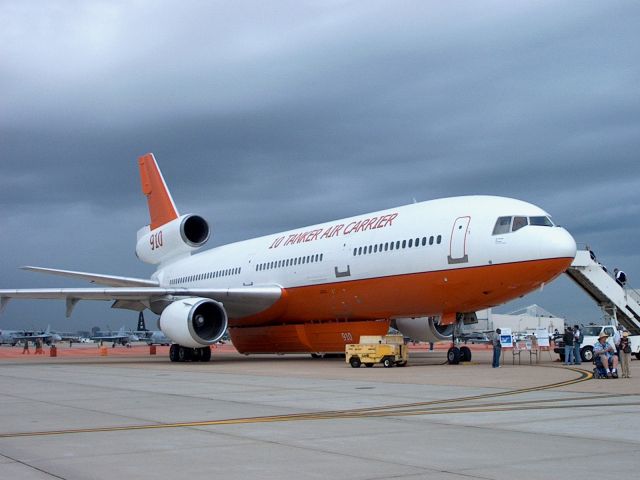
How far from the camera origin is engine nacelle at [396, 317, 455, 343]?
1113 inches

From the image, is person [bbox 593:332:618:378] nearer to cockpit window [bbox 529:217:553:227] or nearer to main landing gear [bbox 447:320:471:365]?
cockpit window [bbox 529:217:553:227]

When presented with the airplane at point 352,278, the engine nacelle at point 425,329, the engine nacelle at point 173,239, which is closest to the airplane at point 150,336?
the engine nacelle at point 173,239

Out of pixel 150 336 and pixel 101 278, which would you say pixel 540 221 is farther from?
pixel 150 336

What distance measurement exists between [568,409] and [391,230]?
44.3 feet

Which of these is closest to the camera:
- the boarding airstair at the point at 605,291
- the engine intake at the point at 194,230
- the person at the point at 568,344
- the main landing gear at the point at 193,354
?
the person at the point at 568,344

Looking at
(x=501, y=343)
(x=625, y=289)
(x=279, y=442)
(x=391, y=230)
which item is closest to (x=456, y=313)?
(x=501, y=343)

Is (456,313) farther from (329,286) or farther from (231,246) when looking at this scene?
(231,246)

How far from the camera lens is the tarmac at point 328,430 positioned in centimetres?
686

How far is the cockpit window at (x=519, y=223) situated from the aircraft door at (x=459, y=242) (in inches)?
50.3

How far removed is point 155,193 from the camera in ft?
132

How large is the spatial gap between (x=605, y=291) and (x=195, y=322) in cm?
1484

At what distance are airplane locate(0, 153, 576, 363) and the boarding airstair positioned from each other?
206 inches

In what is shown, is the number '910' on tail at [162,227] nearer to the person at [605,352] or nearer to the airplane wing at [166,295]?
the airplane wing at [166,295]

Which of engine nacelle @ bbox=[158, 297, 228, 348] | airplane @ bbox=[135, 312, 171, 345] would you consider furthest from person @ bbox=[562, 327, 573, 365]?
airplane @ bbox=[135, 312, 171, 345]
